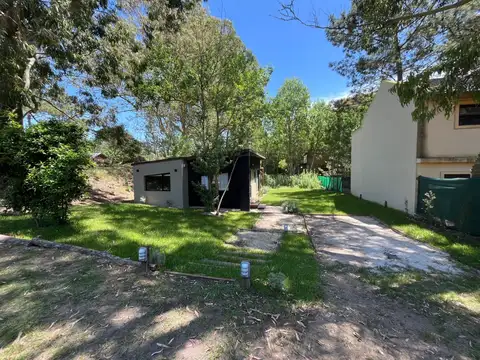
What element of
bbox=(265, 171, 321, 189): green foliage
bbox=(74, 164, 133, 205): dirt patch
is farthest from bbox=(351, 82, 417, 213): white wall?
bbox=(74, 164, 133, 205): dirt patch

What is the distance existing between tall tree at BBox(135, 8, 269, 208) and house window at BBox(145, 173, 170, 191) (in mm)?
3091

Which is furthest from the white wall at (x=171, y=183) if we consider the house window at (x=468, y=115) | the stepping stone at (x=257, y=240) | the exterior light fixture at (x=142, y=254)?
the house window at (x=468, y=115)

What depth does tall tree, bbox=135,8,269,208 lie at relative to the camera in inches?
415

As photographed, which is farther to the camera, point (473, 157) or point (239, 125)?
point (239, 125)

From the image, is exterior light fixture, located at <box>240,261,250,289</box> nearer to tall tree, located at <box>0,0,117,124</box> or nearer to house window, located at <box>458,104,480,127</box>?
tall tree, located at <box>0,0,117,124</box>

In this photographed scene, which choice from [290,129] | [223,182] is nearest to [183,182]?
[223,182]

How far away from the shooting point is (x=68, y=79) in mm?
13367

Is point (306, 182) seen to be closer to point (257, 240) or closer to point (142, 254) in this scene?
point (257, 240)

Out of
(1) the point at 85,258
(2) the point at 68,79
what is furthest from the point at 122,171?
(1) the point at 85,258

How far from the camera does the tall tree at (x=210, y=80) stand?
415 inches

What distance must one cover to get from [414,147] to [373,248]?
18.8ft

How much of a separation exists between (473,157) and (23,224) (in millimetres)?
14987

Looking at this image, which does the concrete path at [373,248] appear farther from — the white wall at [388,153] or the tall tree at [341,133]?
the tall tree at [341,133]

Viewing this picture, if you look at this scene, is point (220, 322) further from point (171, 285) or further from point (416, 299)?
point (416, 299)
